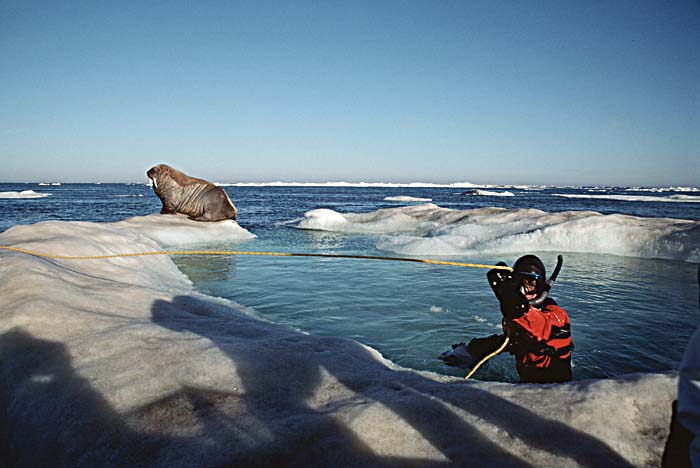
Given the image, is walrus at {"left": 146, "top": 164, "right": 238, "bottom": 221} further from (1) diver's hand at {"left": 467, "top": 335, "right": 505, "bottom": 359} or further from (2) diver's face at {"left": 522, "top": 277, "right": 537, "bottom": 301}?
(2) diver's face at {"left": 522, "top": 277, "right": 537, "bottom": 301}

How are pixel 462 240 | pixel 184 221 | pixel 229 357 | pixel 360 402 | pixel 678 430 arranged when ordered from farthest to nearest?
pixel 184 221, pixel 462 240, pixel 229 357, pixel 360 402, pixel 678 430

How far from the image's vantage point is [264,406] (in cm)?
214

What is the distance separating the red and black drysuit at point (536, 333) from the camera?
3007 mm

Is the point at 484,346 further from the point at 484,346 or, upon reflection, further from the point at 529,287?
the point at 529,287

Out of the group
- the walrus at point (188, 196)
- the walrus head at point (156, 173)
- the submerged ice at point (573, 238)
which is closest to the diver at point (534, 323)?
the submerged ice at point (573, 238)

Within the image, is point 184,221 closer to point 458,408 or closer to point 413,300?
point 413,300

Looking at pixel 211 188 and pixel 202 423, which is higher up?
pixel 211 188

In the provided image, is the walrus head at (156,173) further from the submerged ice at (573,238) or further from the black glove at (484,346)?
the black glove at (484,346)

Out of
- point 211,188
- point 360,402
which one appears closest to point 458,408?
point 360,402

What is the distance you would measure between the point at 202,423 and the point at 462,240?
31.9 feet

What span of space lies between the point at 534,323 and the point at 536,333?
0.09m

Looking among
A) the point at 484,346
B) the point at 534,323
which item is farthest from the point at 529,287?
the point at 484,346

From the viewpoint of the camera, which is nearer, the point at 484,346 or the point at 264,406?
the point at 264,406

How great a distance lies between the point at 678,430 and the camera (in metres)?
1.26
